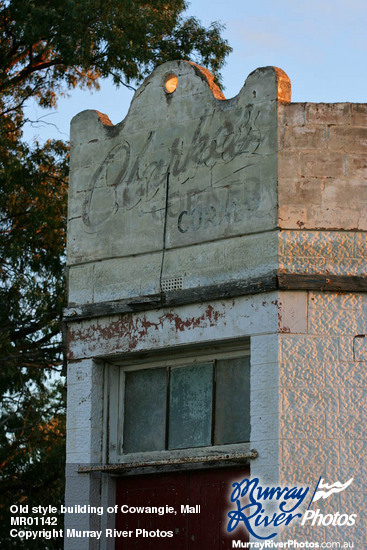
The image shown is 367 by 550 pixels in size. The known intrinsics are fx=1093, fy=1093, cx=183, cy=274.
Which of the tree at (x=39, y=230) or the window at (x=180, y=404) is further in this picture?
the tree at (x=39, y=230)

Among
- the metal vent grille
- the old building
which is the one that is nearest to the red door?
the old building

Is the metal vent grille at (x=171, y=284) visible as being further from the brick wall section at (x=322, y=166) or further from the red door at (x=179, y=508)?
the red door at (x=179, y=508)

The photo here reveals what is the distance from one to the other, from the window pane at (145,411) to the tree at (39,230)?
30.1 feet

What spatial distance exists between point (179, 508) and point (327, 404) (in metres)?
1.79

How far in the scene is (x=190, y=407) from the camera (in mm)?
10242

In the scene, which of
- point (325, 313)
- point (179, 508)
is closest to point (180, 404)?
point (179, 508)

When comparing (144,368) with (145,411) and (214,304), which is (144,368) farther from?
(214,304)

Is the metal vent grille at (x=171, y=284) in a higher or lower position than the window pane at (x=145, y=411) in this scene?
higher

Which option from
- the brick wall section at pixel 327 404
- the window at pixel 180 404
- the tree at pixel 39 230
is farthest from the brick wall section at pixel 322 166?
the tree at pixel 39 230

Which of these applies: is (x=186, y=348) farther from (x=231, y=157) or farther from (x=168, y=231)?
(x=231, y=157)

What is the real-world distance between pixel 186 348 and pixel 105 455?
4.33 ft

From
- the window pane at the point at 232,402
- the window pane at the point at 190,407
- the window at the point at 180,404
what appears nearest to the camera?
the window pane at the point at 232,402

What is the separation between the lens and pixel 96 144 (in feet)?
36.9

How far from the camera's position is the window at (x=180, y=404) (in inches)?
392
